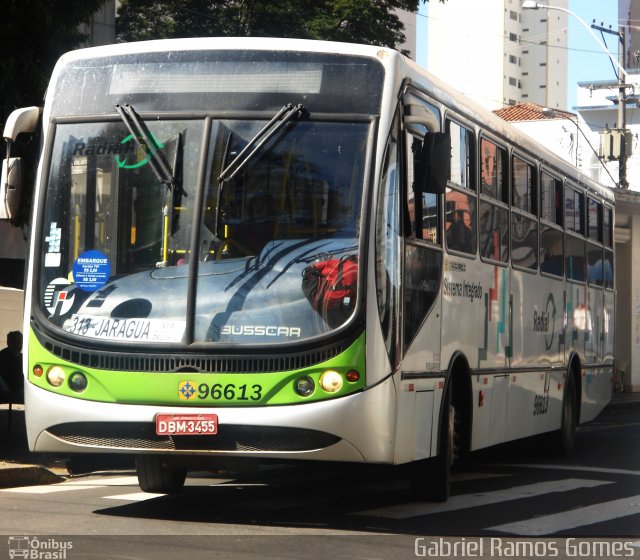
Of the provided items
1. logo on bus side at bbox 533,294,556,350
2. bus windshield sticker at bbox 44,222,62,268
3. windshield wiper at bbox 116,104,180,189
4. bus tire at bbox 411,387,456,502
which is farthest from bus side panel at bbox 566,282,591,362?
bus windshield sticker at bbox 44,222,62,268

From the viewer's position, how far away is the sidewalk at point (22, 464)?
493 inches

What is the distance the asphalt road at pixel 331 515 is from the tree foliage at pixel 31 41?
424cm

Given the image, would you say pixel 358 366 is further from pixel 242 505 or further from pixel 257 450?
pixel 242 505

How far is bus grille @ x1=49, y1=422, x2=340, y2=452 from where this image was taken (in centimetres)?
865

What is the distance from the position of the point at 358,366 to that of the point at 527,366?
540 centimetres

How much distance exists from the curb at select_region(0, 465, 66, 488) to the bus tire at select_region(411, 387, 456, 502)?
390 cm

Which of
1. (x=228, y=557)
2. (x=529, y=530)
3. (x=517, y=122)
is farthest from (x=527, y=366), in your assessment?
(x=517, y=122)

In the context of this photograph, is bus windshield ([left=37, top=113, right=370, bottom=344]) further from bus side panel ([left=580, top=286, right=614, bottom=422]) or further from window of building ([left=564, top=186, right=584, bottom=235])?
bus side panel ([left=580, top=286, right=614, bottom=422])

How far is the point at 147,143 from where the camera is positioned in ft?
30.1

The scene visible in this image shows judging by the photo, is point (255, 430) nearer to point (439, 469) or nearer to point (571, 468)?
point (439, 469)

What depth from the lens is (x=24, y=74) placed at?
14.9 metres

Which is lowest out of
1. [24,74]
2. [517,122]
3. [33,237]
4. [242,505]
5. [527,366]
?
[242,505]

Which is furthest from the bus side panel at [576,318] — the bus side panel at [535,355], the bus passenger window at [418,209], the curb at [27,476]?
the curb at [27,476]

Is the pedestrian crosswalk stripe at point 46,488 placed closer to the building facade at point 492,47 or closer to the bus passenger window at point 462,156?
the bus passenger window at point 462,156
